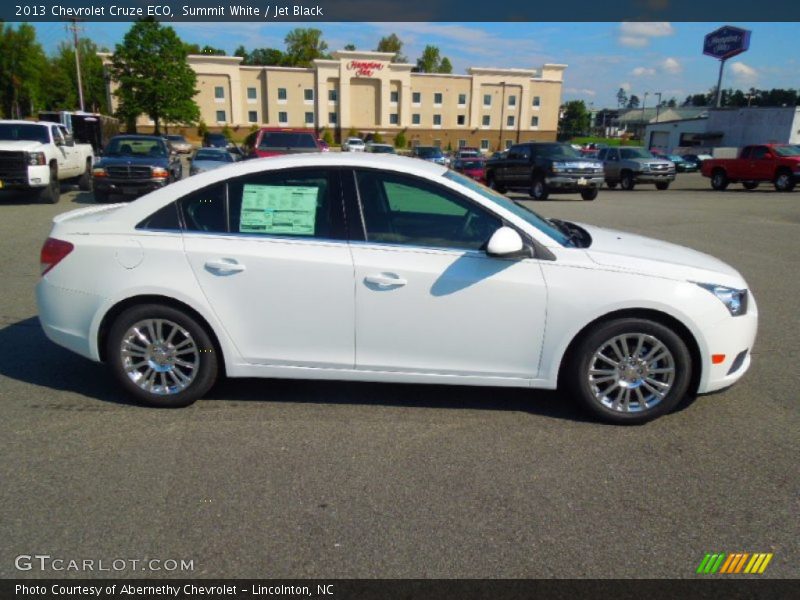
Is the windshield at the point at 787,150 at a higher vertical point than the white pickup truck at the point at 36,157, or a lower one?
higher

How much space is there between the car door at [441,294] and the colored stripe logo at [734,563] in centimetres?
150

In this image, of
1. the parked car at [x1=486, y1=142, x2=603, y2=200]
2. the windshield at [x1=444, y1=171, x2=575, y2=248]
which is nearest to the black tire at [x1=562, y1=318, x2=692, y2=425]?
the windshield at [x1=444, y1=171, x2=575, y2=248]

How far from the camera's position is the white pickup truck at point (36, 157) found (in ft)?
47.8

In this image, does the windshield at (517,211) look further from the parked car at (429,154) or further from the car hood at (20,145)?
the parked car at (429,154)

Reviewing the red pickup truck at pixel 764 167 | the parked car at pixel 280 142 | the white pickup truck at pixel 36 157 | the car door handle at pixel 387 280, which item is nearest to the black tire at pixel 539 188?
the parked car at pixel 280 142

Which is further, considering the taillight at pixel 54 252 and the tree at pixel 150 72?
the tree at pixel 150 72

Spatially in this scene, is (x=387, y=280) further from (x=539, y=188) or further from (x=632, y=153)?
(x=632, y=153)

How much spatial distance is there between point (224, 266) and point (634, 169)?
84.2 ft

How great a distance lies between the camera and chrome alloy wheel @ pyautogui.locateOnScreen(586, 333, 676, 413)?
389 centimetres

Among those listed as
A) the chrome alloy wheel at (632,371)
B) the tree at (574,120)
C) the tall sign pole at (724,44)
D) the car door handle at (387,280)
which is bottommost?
the chrome alloy wheel at (632,371)

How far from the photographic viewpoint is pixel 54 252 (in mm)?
4141

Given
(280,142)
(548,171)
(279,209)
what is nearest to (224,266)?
(279,209)

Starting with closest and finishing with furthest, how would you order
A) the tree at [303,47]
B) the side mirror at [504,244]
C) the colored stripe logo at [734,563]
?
1. the colored stripe logo at [734,563]
2. the side mirror at [504,244]
3. the tree at [303,47]

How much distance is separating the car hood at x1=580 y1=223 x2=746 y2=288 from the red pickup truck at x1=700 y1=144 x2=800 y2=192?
2448 centimetres
